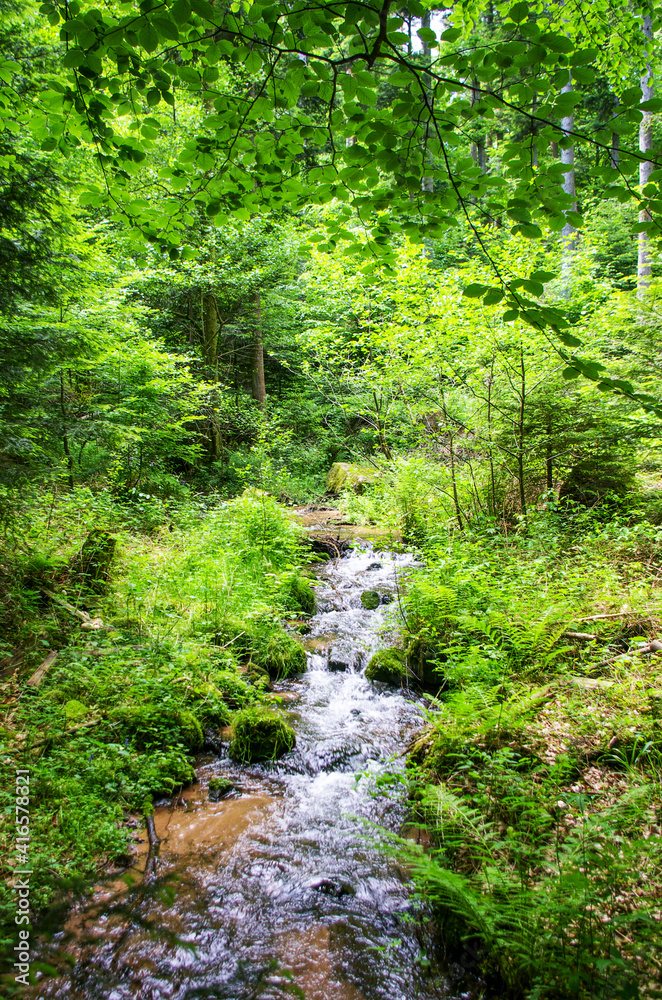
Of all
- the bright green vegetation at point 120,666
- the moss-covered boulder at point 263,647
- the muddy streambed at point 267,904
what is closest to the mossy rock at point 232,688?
the bright green vegetation at point 120,666

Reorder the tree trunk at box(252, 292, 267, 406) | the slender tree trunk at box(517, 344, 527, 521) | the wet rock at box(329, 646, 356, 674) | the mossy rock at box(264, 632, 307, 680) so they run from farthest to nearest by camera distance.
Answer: the tree trunk at box(252, 292, 267, 406)
the slender tree trunk at box(517, 344, 527, 521)
the wet rock at box(329, 646, 356, 674)
the mossy rock at box(264, 632, 307, 680)

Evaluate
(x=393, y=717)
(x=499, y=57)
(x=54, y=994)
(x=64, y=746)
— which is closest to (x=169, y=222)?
(x=499, y=57)

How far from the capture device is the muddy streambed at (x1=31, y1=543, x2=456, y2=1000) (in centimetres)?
240

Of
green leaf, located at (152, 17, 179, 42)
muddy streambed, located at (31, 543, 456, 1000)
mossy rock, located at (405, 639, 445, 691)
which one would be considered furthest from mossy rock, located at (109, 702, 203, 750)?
green leaf, located at (152, 17, 179, 42)

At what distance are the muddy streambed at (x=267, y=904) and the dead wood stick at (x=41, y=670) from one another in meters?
1.48

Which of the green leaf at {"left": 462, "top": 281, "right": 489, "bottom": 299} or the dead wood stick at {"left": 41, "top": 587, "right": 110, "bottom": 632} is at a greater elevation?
the green leaf at {"left": 462, "top": 281, "right": 489, "bottom": 299}

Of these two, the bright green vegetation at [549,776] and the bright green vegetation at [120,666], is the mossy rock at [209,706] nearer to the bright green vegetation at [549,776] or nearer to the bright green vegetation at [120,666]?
the bright green vegetation at [120,666]

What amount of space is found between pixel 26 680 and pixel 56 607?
1.07 meters

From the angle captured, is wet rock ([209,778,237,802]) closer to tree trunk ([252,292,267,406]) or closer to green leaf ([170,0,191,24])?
green leaf ([170,0,191,24])

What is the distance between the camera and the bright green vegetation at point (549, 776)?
2.05m

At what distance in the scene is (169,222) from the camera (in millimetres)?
2588

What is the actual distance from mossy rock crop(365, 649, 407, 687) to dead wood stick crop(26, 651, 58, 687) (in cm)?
351

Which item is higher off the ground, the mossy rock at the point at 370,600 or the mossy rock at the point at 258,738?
the mossy rock at the point at 370,600

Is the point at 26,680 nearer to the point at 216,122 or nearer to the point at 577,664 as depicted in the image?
the point at 216,122
